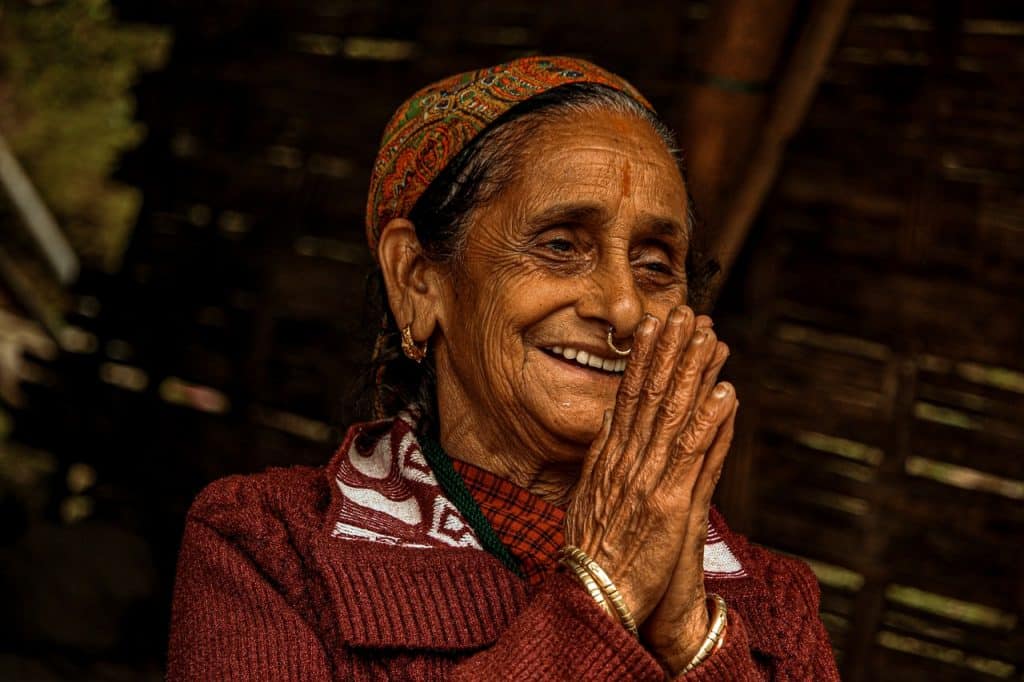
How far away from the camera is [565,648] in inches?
61.4

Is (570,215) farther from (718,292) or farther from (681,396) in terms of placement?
(718,292)

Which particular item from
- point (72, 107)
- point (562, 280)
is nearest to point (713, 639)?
point (562, 280)

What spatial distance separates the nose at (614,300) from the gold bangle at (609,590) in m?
0.43

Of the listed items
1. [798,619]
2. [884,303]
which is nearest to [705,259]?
[798,619]

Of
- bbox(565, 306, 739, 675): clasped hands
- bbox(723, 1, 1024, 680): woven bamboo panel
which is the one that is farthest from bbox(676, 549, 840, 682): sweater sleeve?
bbox(723, 1, 1024, 680): woven bamboo panel

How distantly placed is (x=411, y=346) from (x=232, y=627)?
0.68 m

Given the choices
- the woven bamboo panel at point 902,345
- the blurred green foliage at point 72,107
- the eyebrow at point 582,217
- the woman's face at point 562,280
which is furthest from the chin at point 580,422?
the blurred green foliage at point 72,107

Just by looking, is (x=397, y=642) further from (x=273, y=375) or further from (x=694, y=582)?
(x=273, y=375)

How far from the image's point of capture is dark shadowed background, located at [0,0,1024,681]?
11.8ft

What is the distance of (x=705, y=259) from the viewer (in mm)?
2635

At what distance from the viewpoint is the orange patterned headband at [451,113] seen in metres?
2.08

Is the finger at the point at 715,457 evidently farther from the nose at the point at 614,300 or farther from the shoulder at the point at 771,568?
Answer: the shoulder at the point at 771,568

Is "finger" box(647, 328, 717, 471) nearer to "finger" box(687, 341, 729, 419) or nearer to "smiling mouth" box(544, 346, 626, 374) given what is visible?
"finger" box(687, 341, 729, 419)

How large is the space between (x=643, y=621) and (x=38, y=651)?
3.71 meters
